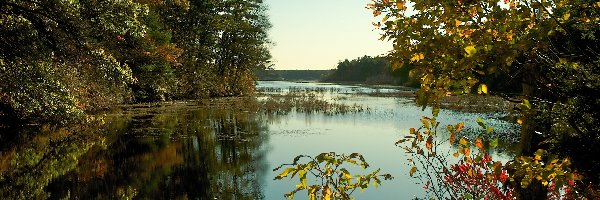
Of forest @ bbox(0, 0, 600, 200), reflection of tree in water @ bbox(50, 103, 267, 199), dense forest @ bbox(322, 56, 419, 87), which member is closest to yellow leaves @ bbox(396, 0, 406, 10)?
forest @ bbox(0, 0, 600, 200)

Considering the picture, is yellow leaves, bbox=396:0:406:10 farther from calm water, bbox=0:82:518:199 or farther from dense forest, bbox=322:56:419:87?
dense forest, bbox=322:56:419:87

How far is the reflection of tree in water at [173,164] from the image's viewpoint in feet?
37.3

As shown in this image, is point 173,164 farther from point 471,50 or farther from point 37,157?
point 471,50

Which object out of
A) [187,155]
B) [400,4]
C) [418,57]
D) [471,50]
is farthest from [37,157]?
[471,50]

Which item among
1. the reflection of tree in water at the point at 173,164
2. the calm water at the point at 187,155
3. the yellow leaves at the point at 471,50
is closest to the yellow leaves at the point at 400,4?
the yellow leaves at the point at 471,50

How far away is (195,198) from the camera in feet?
36.0

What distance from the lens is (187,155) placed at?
53.5 ft

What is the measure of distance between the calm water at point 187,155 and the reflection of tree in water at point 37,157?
25mm

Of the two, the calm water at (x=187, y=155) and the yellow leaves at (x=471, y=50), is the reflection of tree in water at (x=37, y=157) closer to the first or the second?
the calm water at (x=187, y=155)

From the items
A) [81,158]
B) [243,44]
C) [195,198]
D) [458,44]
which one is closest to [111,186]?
[195,198]

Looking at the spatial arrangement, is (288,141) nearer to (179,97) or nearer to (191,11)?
(179,97)

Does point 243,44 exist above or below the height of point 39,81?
above

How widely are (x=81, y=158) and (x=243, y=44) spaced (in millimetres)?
42941

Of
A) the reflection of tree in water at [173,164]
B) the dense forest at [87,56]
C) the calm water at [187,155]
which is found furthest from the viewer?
the dense forest at [87,56]
